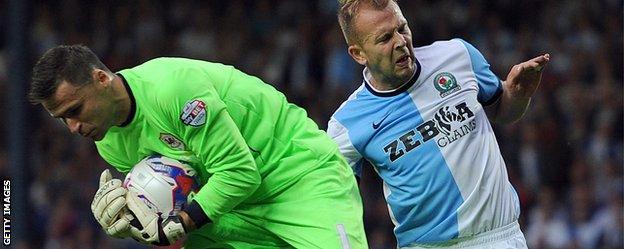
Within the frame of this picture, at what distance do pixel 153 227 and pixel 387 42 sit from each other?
3.84 feet

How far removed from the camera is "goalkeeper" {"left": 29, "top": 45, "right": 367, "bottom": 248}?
4.55 metres

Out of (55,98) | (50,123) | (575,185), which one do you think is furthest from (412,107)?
(50,123)

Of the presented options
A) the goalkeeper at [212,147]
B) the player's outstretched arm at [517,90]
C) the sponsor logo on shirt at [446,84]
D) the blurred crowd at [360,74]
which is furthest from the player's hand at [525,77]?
the blurred crowd at [360,74]

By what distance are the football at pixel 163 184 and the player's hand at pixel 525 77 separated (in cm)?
136

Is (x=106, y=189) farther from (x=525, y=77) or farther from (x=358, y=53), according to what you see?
(x=525, y=77)

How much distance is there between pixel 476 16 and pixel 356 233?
6269mm

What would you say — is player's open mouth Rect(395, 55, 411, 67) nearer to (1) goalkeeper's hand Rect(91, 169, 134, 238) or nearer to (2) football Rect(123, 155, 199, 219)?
(2) football Rect(123, 155, 199, 219)

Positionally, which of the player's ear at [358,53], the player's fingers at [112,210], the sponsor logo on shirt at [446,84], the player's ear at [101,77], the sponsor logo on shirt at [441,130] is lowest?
the player's fingers at [112,210]

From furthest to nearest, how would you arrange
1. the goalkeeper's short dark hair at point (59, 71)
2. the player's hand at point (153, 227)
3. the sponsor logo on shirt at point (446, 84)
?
the sponsor logo on shirt at point (446, 84)
the player's hand at point (153, 227)
the goalkeeper's short dark hair at point (59, 71)

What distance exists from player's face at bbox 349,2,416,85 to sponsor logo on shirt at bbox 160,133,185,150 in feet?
2.87

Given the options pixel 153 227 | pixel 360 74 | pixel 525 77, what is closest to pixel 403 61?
pixel 525 77

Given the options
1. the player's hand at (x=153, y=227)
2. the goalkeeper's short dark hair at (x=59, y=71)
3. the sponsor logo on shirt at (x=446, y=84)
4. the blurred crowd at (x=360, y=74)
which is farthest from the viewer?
the blurred crowd at (x=360, y=74)

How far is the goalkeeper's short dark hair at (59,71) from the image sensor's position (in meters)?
4.50

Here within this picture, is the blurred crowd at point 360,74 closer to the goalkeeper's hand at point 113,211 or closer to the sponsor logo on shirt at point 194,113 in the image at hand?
the goalkeeper's hand at point 113,211
